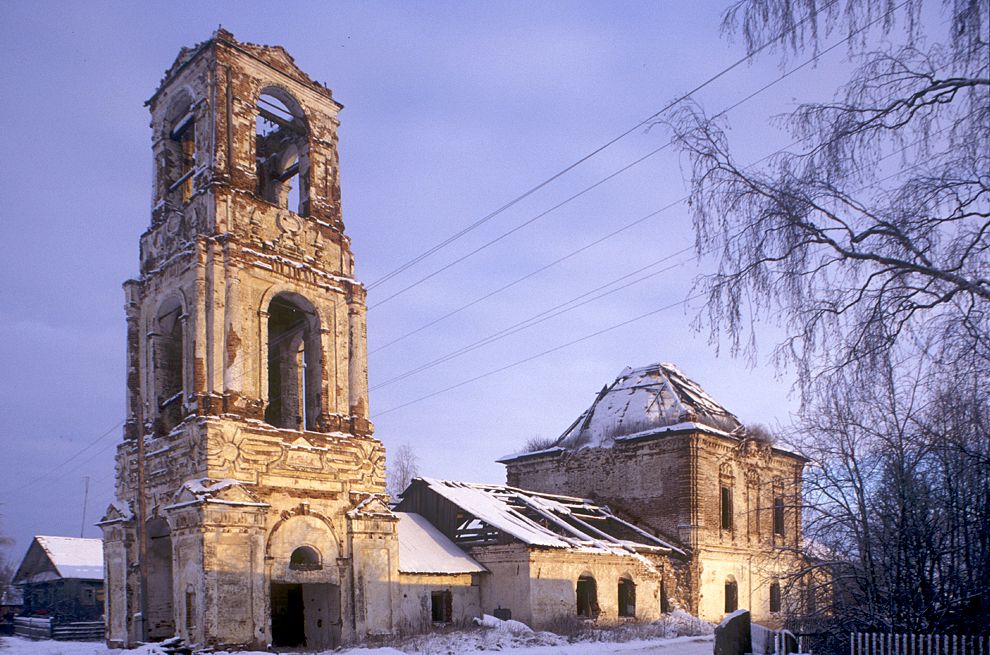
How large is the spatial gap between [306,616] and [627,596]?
34.3 ft

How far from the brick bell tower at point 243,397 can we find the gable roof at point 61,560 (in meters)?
21.5

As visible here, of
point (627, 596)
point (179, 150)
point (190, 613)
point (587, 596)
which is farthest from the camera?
point (627, 596)

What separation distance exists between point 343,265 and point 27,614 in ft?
98.3

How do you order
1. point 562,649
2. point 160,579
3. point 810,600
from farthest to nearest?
point 160,579 → point 562,649 → point 810,600

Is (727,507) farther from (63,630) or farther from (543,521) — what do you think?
(63,630)

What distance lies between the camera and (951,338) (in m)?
6.96

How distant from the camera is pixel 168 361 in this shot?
1980 centimetres

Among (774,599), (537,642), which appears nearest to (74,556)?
(537,642)

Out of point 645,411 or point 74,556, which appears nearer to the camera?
point 645,411

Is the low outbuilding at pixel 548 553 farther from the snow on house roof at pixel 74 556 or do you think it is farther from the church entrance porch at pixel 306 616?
the snow on house roof at pixel 74 556

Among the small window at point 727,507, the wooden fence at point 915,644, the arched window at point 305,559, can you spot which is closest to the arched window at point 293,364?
the arched window at point 305,559

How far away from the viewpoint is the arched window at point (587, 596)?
77.6 ft

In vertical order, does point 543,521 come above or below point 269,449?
below

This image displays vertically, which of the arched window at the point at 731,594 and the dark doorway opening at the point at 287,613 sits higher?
the dark doorway opening at the point at 287,613
